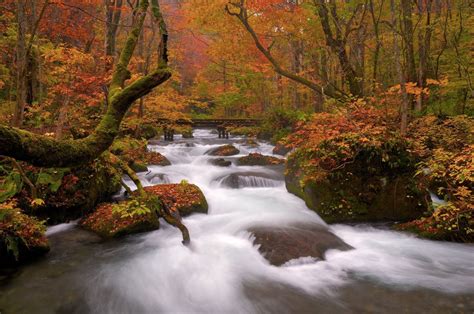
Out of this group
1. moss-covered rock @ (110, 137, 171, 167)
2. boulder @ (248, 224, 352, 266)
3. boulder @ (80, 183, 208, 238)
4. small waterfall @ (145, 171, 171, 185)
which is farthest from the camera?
small waterfall @ (145, 171, 171, 185)

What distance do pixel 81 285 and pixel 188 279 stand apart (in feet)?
5.84

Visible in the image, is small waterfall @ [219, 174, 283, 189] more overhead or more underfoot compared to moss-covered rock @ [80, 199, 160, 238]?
more overhead

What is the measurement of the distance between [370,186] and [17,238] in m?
7.71

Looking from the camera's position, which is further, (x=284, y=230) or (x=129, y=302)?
(x=284, y=230)

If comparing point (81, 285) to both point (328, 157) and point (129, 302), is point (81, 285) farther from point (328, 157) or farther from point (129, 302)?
point (328, 157)

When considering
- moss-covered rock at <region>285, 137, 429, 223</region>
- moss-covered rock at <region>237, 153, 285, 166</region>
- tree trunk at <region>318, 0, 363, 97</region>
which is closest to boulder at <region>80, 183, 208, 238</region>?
moss-covered rock at <region>285, 137, 429, 223</region>

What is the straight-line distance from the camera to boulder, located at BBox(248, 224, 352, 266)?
643 cm

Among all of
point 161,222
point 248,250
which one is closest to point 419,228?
point 248,250

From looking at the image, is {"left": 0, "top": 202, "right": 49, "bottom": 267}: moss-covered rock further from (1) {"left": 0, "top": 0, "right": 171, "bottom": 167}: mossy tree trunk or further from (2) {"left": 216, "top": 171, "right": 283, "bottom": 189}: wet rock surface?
(2) {"left": 216, "top": 171, "right": 283, "bottom": 189}: wet rock surface

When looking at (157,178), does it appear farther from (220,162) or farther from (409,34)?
Answer: (409,34)

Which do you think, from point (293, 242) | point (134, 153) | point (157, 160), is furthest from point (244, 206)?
point (157, 160)

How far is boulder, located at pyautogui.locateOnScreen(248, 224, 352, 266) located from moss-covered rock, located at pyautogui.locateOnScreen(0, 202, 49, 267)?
431 cm

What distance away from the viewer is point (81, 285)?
555cm

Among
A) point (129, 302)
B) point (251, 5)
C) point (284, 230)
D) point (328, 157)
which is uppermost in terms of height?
point (251, 5)
